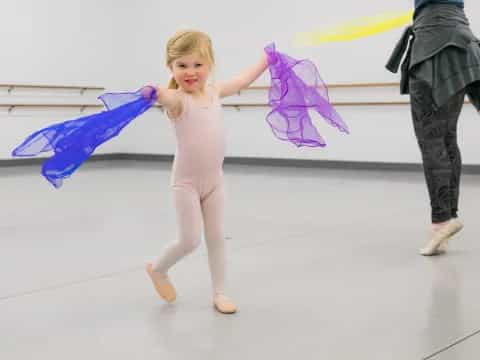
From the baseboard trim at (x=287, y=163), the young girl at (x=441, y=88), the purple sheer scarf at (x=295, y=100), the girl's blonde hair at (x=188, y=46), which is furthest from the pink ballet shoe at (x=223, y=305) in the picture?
the baseboard trim at (x=287, y=163)

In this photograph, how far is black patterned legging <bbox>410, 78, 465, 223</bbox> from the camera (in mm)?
2943

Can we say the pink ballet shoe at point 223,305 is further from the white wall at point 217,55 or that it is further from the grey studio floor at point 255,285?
the white wall at point 217,55

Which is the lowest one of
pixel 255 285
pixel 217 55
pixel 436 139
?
pixel 255 285

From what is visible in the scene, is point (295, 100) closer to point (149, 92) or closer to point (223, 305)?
point (149, 92)

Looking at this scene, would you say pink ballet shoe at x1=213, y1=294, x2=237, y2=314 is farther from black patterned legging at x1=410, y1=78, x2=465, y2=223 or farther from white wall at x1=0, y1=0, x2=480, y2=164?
white wall at x1=0, y1=0, x2=480, y2=164

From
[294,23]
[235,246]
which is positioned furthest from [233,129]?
[235,246]

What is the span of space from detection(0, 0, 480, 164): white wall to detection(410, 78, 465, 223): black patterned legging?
368 cm

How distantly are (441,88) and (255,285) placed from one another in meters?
1.18

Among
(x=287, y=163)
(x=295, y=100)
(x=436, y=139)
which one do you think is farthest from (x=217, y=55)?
(x=295, y=100)

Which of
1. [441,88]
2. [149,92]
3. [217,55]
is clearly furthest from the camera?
[217,55]

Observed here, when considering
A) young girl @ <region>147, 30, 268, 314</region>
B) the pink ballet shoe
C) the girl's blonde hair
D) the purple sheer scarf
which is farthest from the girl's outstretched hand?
the pink ballet shoe

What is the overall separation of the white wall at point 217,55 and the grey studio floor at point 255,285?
2446 millimetres

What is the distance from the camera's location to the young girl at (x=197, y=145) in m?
2.02

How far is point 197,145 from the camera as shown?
2072 millimetres
